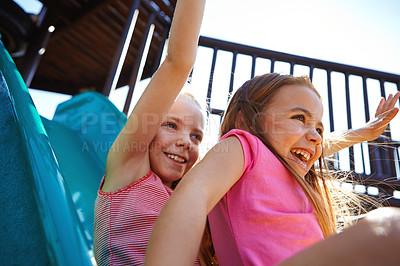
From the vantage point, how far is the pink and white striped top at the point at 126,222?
79 centimetres

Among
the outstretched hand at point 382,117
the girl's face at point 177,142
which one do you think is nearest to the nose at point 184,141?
the girl's face at point 177,142

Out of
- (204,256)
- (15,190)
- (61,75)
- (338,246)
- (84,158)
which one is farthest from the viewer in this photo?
(61,75)

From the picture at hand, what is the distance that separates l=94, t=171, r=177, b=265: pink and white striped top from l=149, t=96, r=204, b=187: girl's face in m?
0.11

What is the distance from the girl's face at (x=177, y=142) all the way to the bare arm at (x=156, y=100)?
0.21 feet

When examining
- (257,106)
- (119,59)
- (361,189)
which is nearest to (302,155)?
(257,106)

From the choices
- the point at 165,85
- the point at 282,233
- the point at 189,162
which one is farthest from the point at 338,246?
the point at 189,162

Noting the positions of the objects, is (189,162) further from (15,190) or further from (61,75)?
(61,75)

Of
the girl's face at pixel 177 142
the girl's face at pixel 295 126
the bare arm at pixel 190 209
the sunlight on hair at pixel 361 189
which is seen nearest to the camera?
the bare arm at pixel 190 209

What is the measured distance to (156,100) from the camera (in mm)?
831

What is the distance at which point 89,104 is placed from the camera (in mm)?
1613

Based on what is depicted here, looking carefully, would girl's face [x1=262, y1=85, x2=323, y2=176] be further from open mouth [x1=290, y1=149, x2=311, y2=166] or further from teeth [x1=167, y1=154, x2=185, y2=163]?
teeth [x1=167, y1=154, x2=185, y2=163]

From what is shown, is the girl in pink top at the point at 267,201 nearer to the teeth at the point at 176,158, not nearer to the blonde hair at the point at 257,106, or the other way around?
the blonde hair at the point at 257,106

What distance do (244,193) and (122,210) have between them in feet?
1.16

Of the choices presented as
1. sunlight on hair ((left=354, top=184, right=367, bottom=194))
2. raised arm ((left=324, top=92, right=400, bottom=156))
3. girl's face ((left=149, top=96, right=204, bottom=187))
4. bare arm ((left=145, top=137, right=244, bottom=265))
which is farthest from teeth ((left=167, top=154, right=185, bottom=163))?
sunlight on hair ((left=354, top=184, right=367, bottom=194))
